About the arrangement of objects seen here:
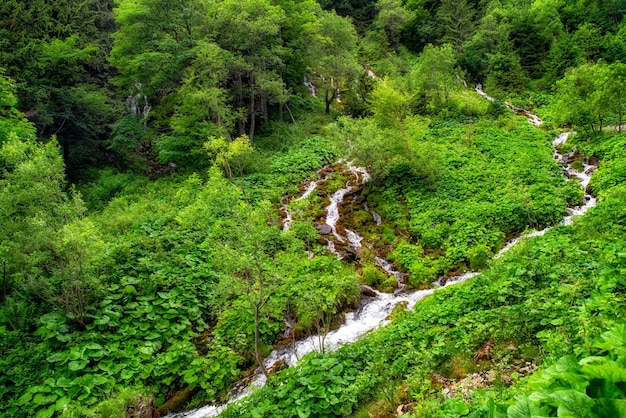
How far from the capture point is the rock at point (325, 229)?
18.2 m

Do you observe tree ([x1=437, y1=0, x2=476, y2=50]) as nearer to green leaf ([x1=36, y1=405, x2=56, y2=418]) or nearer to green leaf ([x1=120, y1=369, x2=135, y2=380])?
green leaf ([x1=120, y1=369, x2=135, y2=380])

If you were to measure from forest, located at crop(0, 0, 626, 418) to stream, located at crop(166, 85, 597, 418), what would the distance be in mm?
117

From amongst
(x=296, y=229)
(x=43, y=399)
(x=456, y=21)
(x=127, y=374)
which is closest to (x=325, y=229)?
(x=296, y=229)

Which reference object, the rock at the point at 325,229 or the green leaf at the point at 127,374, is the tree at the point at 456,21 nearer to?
the rock at the point at 325,229

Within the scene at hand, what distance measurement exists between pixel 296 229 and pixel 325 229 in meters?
6.39

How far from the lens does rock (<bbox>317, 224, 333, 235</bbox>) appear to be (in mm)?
18188

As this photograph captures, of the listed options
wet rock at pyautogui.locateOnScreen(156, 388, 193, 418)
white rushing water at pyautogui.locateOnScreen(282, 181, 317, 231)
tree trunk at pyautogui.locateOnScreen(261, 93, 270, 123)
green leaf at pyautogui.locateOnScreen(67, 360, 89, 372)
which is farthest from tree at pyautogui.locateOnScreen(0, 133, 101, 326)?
tree trunk at pyautogui.locateOnScreen(261, 93, 270, 123)

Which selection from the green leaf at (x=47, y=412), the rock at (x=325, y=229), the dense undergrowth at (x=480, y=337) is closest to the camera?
the dense undergrowth at (x=480, y=337)

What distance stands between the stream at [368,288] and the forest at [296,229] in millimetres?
117

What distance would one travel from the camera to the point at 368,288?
566 inches

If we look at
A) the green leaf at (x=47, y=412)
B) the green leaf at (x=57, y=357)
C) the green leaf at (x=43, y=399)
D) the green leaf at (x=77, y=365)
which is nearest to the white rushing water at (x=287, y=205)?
the green leaf at (x=77, y=365)

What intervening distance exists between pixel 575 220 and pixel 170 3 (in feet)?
94.4

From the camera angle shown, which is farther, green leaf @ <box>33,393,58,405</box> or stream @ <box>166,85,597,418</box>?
stream @ <box>166,85,597,418</box>

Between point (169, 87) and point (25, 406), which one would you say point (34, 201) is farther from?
point (169, 87)
